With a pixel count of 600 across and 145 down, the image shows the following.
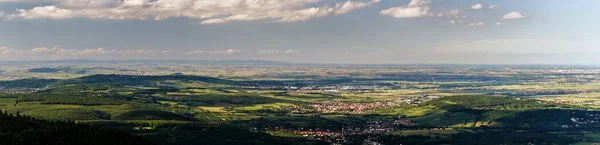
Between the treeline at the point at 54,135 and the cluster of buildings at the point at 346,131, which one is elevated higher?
the treeline at the point at 54,135

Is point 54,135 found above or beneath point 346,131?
above

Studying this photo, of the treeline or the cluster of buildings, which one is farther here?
the cluster of buildings

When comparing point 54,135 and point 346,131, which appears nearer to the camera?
point 54,135

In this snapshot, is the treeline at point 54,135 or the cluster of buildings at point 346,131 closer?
the treeline at point 54,135

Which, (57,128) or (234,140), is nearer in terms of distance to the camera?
(57,128)

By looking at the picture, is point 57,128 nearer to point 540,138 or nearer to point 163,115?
point 163,115

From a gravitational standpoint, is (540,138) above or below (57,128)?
below

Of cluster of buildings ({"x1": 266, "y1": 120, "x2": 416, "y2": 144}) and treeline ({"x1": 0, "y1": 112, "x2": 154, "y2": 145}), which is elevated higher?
treeline ({"x1": 0, "y1": 112, "x2": 154, "y2": 145})

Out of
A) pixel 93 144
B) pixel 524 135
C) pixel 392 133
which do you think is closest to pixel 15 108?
pixel 93 144
